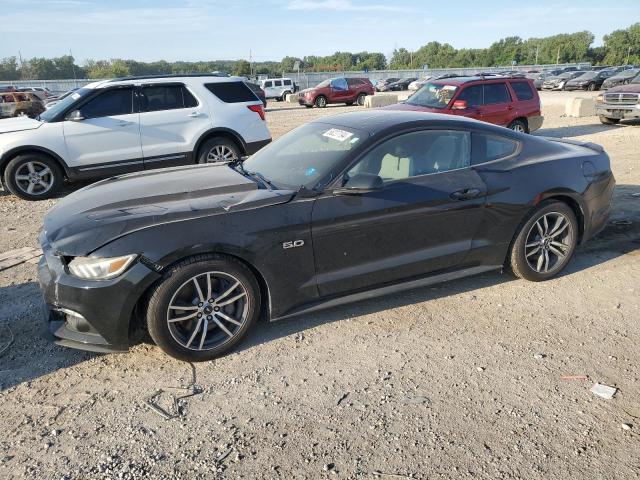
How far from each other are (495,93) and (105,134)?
8.71 meters

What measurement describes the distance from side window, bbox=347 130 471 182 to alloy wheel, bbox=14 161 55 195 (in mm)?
6149

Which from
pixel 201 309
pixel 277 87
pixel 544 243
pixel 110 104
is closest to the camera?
pixel 201 309

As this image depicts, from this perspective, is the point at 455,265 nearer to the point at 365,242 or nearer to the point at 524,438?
the point at 365,242

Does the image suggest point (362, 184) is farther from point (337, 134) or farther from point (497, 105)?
point (497, 105)

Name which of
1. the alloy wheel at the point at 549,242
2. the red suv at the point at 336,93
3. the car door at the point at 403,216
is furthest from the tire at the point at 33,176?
the red suv at the point at 336,93

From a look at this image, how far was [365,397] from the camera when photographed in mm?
3090

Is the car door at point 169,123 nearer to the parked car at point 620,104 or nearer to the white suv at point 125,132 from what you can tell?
the white suv at point 125,132

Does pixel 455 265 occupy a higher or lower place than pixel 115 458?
higher

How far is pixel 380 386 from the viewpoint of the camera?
10.5ft

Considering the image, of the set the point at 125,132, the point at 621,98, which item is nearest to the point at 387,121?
the point at 125,132

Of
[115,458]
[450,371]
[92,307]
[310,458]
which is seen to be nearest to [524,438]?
[450,371]

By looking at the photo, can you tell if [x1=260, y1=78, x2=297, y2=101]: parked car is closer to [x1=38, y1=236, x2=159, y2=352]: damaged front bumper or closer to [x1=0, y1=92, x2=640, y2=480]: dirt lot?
[x1=0, y1=92, x2=640, y2=480]: dirt lot

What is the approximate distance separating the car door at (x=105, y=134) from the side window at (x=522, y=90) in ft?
29.2

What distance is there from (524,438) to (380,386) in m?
0.86
